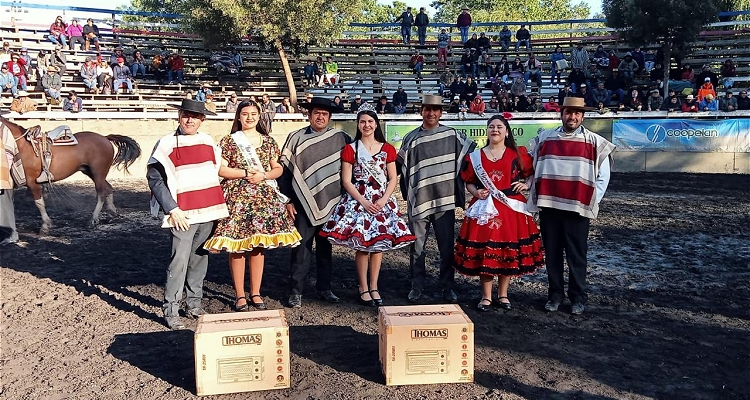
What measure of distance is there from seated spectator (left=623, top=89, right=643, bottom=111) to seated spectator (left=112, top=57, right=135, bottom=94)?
1511 centimetres

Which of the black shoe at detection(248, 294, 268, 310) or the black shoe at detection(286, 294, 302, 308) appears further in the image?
the black shoe at detection(286, 294, 302, 308)

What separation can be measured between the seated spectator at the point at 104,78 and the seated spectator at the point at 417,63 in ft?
37.2

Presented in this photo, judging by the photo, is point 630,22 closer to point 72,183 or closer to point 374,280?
point 72,183

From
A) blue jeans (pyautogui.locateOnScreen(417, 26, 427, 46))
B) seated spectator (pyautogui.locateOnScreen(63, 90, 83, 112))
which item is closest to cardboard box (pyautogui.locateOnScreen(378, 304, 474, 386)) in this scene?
seated spectator (pyautogui.locateOnScreen(63, 90, 83, 112))

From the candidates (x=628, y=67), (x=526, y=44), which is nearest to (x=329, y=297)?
(x=628, y=67)

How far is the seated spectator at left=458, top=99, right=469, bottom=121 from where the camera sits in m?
18.7

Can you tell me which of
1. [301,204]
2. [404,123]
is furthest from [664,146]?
[301,204]

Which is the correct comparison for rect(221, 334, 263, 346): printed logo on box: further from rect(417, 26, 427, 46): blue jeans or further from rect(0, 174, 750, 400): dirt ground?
rect(417, 26, 427, 46): blue jeans

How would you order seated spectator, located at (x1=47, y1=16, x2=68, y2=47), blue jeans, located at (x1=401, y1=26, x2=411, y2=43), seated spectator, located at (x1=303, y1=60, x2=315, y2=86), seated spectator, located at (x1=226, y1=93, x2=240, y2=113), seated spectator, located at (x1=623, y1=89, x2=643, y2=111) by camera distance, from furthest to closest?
1. blue jeans, located at (x1=401, y1=26, x2=411, y2=43)
2. seated spectator, located at (x1=303, y1=60, x2=315, y2=86)
3. seated spectator, located at (x1=47, y1=16, x2=68, y2=47)
4. seated spectator, located at (x1=226, y1=93, x2=240, y2=113)
5. seated spectator, located at (x1=623, y1=89, x2=643, y2=111)

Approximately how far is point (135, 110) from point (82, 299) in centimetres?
1373

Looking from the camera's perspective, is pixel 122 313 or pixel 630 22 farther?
pixel 630 22

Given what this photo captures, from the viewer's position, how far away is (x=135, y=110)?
19.1m

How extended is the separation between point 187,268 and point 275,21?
1894cm

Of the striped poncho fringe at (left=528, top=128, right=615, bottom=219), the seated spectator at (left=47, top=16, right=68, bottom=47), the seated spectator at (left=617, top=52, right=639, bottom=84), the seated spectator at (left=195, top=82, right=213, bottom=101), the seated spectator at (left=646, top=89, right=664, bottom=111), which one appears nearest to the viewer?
the striped poncho fringe at (left=528, top=128, right=615, bottom=219)
